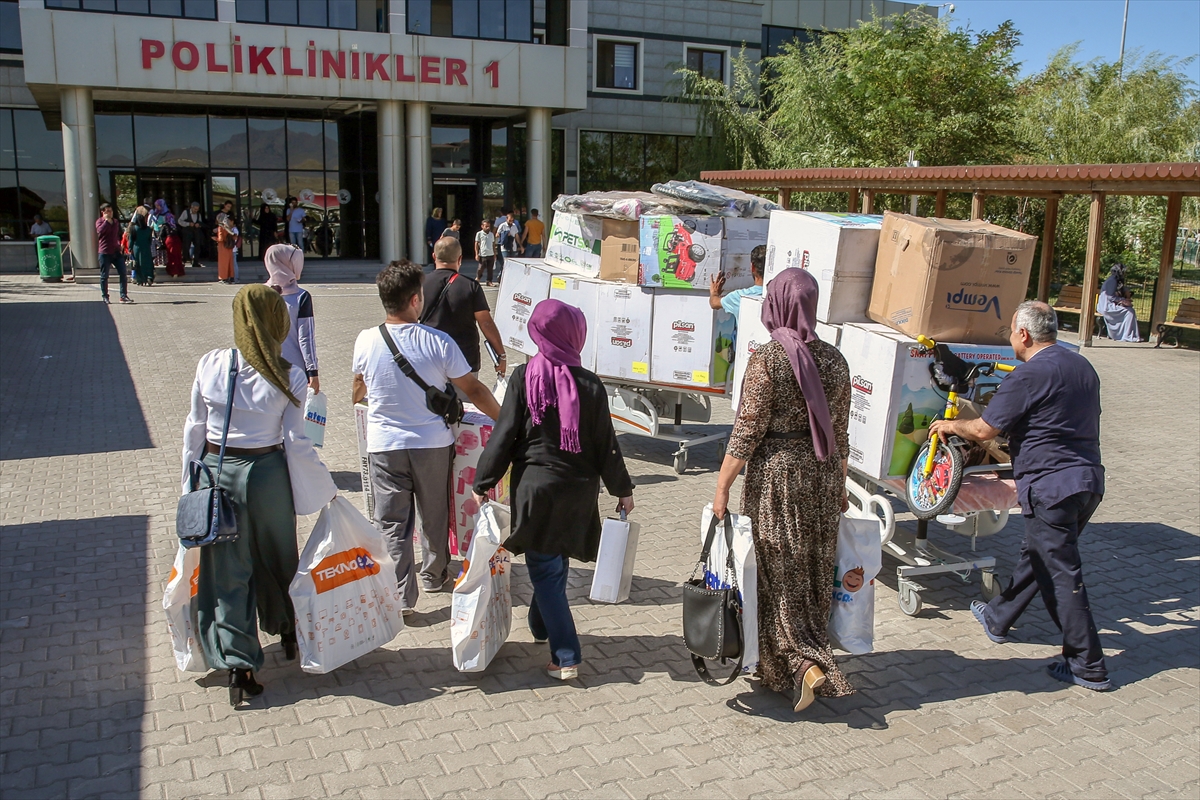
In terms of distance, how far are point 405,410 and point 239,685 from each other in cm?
144

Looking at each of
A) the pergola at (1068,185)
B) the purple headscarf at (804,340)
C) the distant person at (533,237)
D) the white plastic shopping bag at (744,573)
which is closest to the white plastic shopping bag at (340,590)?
the white plastic shopping bag at (744,573)

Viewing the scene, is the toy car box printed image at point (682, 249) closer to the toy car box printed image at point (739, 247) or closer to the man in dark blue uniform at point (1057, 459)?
the toy car box printed image at point (739, 247)

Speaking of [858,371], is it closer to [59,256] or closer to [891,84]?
[891,84]

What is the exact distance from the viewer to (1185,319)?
17281mm

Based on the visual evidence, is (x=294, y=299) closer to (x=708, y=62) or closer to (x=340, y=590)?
(x=340, y=590)

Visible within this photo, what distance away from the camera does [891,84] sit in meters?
23.8

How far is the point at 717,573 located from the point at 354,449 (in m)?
5.20

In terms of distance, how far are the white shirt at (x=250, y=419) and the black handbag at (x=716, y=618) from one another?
5.54 feet

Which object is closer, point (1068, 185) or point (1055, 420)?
point (1055, 420)

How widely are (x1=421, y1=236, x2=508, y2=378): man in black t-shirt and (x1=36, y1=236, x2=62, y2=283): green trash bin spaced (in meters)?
19.5

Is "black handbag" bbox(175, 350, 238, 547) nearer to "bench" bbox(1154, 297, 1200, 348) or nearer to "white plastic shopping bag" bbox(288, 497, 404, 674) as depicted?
"white plastic shopping bag" bbox(288, 497, 404, 674)

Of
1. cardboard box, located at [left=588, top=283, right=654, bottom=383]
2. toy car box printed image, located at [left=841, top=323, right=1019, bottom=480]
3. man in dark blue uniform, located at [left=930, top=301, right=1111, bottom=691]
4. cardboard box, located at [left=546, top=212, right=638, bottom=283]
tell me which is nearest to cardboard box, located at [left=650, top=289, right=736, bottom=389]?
cardboard box, located at [left=588, top=283, right=654, bottom=383]

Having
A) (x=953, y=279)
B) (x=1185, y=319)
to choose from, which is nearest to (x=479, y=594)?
(x=953, y=279)

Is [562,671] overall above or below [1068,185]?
below
